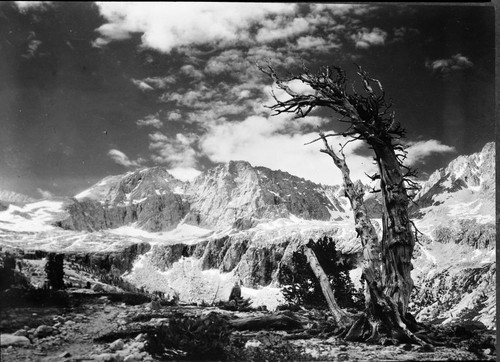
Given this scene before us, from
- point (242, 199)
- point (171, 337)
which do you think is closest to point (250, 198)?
point (242, 199)

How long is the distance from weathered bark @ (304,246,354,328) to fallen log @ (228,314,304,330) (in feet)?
2.06

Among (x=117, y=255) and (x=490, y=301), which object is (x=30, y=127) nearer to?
(x=117, y=255)

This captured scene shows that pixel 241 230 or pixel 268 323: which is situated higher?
pixel 241 230

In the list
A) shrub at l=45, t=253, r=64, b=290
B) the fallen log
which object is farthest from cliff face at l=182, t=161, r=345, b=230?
shrub at l=45, t=253, r=64, b=290

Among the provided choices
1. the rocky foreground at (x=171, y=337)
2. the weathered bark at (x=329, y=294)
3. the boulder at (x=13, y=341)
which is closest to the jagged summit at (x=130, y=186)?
the rocky foreground at (x=171, y=337)

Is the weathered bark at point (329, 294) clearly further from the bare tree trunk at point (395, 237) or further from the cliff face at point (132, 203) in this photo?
the cliff face at point (132, 203)

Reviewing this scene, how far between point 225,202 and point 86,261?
2.59 meters

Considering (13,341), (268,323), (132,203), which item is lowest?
(13,341)

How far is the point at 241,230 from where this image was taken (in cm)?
870

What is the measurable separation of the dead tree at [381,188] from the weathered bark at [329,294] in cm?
12

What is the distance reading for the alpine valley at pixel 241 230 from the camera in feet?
27.3

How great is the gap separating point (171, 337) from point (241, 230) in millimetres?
2187

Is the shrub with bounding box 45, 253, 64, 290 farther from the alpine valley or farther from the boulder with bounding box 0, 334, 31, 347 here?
the boulder with bounding box 0, 334, 31, 347

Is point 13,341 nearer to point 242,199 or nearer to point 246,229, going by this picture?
point 246,229
